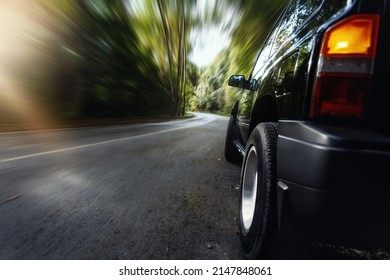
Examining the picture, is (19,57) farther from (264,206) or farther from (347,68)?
(347,68)

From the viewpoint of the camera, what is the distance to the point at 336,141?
1022 millimetres

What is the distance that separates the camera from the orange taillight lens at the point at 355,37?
1.10 meters

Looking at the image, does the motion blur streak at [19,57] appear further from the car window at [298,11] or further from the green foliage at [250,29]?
the car window at [298,11]

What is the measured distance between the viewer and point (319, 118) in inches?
45.9

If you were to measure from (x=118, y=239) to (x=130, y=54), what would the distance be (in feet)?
52.6

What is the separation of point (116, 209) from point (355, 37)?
6.74ft

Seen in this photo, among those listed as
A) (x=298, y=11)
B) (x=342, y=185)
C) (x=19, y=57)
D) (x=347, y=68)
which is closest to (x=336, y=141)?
(x=342, y=185)

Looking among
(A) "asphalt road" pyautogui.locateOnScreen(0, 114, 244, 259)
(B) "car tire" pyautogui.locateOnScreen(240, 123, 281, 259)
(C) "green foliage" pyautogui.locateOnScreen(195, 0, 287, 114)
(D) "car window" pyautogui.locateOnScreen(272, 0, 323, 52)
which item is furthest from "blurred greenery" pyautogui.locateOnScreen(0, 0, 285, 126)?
(B) "car tire" pyautogui.locateOnScreen(240, 123, 281, 259)

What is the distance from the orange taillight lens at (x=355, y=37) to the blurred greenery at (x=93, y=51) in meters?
6.71

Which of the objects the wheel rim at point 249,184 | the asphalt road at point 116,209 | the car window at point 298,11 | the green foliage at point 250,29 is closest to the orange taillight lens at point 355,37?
the car window at point 298,11

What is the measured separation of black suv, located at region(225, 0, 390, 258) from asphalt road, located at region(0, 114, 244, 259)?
0.64 metres

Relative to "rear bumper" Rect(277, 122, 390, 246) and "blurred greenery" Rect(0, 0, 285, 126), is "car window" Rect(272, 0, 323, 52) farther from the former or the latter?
"blurred greenery" Rect(0, 0, 285, 126)

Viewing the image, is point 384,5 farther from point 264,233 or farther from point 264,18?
point 264,18
